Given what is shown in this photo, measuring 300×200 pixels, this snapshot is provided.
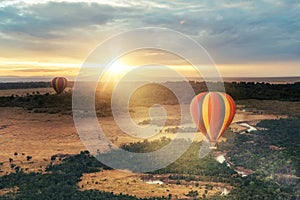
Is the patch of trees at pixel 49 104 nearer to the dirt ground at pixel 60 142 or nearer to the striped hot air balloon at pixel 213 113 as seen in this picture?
the dirt ground at pixel 60 142

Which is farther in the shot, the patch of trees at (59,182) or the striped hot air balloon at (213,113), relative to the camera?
the striped hot air balloon at (213,113)

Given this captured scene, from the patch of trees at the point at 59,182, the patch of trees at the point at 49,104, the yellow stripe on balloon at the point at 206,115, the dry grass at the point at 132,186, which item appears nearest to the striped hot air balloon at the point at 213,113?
the yellow stripe on balloon at the point at 206,115

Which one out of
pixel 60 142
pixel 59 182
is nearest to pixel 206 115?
pixel 59 182

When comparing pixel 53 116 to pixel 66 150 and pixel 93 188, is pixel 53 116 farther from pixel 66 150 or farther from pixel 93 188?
A: pixel 93 188

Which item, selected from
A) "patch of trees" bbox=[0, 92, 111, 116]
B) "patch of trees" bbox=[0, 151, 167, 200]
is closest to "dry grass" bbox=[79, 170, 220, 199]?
"patch of trees" bbox=[0, 151, 167, 200]

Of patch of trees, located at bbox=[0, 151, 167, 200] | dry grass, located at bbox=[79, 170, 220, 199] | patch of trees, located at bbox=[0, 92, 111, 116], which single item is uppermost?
patch of trees, located at bbox=[0, 92, 111, 116]

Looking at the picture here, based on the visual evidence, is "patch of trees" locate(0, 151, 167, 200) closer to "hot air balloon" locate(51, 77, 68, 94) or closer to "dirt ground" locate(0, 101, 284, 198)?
"dirt ground" locate(0, 101, 284, 198)

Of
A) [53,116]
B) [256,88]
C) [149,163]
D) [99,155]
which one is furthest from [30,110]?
[256,88]

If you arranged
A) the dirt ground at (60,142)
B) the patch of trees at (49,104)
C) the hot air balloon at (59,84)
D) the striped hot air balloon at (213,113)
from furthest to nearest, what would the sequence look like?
the hot air balloon at (59,84) < the patch of trees at (49,104) < the striped hot air balloon at (213,113) < the dirt ground at (60,142)
